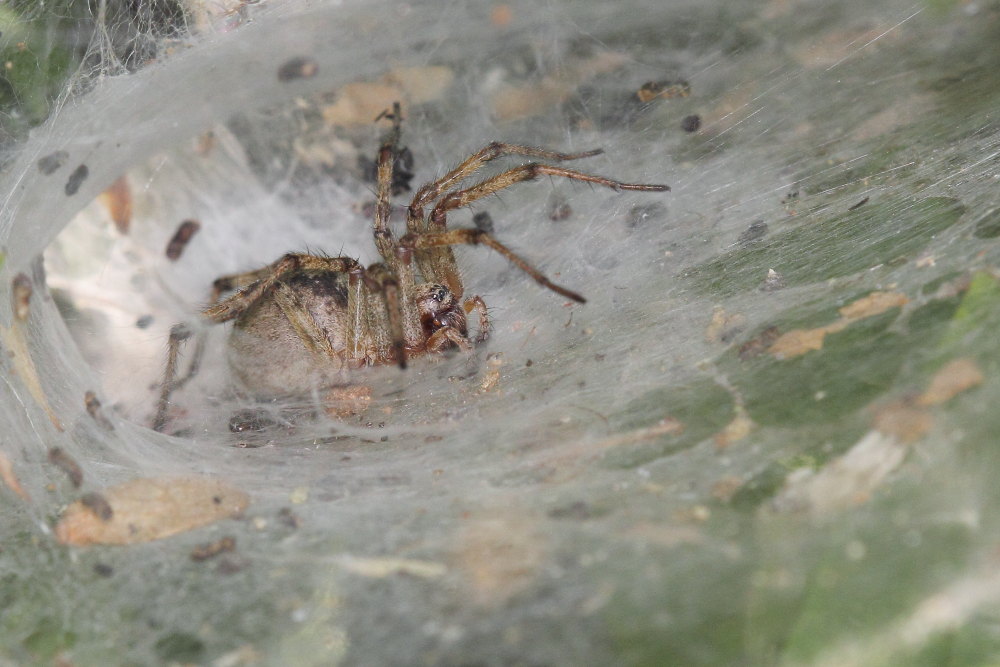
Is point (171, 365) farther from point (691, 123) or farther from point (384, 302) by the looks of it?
point (691, 123)

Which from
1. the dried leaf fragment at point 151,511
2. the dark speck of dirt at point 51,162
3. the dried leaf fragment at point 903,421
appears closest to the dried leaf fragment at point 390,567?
the dried leaf fragment at point 151,511

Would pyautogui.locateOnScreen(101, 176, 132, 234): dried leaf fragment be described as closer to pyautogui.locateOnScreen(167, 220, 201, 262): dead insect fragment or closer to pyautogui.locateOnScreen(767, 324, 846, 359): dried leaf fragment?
pyautogui.locateOnScreen(167, 220, 201, 262): dead insect fragment

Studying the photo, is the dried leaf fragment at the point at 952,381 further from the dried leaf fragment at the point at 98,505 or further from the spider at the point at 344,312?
the dried leaf fragment at the point at 98,505

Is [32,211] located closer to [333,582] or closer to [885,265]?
[333,582]

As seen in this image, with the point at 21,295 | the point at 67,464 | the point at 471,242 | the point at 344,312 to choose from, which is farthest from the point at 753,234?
the point at 21,295

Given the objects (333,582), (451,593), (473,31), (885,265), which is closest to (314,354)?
(333,582)
